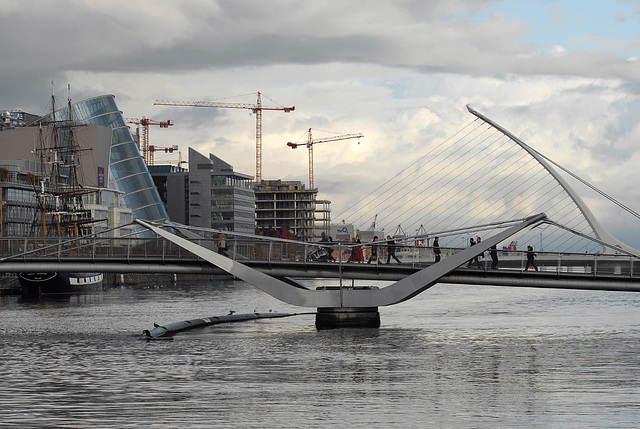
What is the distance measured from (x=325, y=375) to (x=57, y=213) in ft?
347

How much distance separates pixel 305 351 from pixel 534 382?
11.9m

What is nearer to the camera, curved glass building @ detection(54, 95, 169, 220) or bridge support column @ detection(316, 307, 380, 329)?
bridge support column @ detection(316, 307, 380, 329)

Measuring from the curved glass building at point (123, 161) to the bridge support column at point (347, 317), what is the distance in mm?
129865

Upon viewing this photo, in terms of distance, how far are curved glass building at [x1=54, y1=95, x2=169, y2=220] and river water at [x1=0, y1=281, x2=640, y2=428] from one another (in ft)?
391

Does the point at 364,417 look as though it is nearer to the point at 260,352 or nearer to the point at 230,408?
the point at 230,408

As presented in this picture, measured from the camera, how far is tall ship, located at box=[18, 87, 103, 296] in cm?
10912

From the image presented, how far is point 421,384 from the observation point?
29.9 m

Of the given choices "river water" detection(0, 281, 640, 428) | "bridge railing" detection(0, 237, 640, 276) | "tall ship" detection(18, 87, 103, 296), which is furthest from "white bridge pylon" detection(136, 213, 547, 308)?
"tall ship" detection(18, 87, 103, 296)

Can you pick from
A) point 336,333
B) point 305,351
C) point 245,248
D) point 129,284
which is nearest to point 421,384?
point 305,351

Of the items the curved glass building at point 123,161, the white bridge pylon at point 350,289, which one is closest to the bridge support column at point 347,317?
the white bridge pylon at point 350,289

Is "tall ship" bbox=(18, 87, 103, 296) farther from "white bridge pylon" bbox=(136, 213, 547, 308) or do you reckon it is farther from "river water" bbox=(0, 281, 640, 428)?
"river water" bbox=(0, 281, 640, 428)

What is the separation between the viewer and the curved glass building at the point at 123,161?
176875mm

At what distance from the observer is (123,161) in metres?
180

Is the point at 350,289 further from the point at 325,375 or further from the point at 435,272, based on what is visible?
the point at 325,375
